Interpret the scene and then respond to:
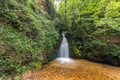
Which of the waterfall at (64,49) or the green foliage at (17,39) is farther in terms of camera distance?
the waterfall at (64,49)

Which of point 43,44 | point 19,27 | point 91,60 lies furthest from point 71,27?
point 19,27

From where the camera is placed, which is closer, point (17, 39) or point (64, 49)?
point (17, 39)

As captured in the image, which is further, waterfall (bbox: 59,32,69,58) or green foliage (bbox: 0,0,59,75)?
waterfall (bbox: 59,32,69,58)

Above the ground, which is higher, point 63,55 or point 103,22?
point 103,22

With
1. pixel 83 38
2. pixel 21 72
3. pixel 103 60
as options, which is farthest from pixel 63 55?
pixel 21 72

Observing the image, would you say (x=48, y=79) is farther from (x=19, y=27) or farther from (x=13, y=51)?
(x=19, y=27)

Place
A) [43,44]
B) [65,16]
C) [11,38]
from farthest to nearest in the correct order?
[65,16], [43,44], [11,38]

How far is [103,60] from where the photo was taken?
829 centimetres

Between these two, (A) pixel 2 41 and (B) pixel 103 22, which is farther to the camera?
(B) pixel 103 22

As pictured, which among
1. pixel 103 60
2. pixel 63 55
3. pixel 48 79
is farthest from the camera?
pixel 63 55

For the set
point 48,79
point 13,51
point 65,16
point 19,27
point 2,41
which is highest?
point 65,16

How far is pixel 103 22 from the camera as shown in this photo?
7418mm

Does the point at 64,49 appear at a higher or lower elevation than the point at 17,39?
lower

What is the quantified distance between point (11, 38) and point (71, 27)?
6290mm
